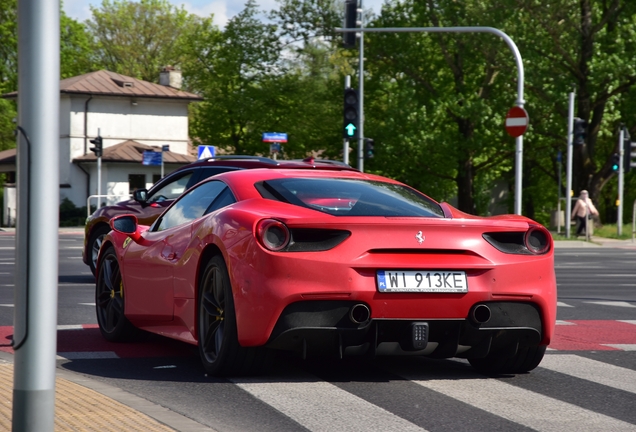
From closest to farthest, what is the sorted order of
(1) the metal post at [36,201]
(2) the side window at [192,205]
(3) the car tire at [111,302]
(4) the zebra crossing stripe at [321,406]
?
(1) the metal post at [36,201]
(4) the zebra crossing stripe at [321,406]
(2) the side window at [192,205]
(3) the car tire at [111,302]

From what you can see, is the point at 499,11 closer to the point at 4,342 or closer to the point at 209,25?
the point at 4,342

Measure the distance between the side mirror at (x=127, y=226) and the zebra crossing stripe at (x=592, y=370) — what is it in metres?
3.06

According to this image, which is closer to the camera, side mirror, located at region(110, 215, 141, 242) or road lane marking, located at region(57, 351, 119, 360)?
road lane marking, located at region(57, 351, 119, 360)

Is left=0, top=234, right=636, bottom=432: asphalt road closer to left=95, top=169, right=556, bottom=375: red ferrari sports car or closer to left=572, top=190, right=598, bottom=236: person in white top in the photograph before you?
left=95, top=169, right=556, bottom=375: red ferrari sports car

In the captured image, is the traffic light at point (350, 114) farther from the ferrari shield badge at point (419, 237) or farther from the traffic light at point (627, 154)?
the ferrari shield badge at point (419, 237)

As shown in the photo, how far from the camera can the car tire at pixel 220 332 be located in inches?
258

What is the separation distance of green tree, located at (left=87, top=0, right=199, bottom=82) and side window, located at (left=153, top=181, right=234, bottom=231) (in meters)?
71.9

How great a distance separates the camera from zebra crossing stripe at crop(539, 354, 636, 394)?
22.6 feet

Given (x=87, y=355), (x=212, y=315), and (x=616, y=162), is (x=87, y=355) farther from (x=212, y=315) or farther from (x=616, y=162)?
(x=616, y=162)

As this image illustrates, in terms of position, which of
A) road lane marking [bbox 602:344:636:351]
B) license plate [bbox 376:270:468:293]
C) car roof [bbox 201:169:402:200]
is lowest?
road lane marking [bbox 602:344:636:351]

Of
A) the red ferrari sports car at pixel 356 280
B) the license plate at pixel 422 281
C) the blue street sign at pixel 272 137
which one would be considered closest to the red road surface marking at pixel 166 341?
the red ferrari sports car at pixel 356 280

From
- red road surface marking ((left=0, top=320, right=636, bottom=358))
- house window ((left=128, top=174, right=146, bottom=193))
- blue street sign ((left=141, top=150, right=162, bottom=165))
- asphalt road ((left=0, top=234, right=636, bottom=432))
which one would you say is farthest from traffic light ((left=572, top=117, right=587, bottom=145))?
house window ((left=128, top=174, right=146, bottom=193))

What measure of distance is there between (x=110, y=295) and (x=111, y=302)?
3.5 inches

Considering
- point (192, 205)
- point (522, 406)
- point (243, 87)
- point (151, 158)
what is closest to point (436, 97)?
point (151, 158)
